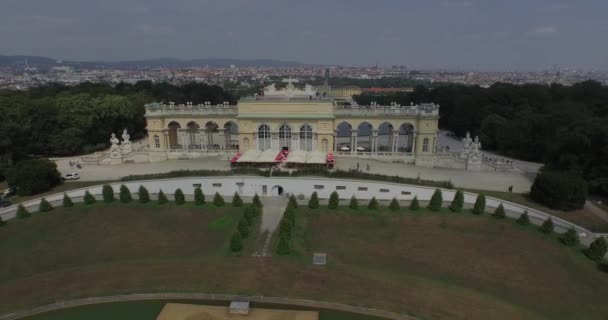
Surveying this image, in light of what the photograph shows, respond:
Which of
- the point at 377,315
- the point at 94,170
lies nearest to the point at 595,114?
the point at 377,315

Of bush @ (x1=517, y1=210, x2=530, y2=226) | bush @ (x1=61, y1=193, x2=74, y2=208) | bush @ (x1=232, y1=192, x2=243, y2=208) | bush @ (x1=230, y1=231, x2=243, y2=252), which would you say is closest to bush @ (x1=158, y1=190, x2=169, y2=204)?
bush @ (x1=232, y1=192, x2=243, y2=208)

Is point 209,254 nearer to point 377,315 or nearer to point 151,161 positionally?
point 377,315

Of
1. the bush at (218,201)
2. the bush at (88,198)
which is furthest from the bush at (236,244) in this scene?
the bush at (88,198)

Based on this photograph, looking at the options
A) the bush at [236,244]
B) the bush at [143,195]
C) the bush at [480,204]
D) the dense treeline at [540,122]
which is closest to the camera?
the bush at [236,244]

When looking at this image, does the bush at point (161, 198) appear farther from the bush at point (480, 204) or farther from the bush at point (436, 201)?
the bush at point (480, 204)

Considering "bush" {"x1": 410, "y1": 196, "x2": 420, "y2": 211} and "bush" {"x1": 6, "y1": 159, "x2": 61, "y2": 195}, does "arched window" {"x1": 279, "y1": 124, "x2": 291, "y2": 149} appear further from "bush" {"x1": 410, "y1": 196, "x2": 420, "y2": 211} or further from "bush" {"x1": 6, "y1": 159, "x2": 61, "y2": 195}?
"bush" {"x1": 6, "y1": 159, "x2": 61, "y2": 195}
